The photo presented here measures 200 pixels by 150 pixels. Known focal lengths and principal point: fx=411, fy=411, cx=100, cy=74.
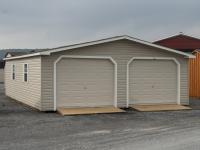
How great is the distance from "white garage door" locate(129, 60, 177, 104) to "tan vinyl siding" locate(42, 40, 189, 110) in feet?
1.18

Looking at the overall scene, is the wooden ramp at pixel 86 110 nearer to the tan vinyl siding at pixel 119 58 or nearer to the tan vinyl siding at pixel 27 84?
the tan vinyl siding at pixel 119 58

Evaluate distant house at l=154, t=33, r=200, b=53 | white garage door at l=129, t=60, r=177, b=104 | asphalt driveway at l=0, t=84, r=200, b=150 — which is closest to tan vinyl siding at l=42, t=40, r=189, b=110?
white garage door at l=129, t=60, r=177, b=104

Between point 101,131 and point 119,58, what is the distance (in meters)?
6.78

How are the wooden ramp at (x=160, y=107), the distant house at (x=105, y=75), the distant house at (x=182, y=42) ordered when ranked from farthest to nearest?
1. the distant house at (x=182, y=42)
2. the wooden ramp at (x=160, y=107)
3. the distant house at (x=105, y=75)

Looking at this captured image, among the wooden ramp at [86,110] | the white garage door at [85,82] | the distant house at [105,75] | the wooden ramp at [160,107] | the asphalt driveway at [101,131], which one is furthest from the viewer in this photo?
the wooden ramp at [160,107]

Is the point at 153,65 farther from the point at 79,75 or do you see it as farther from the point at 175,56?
the point at 79,75

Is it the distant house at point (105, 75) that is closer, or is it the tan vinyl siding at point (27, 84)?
the distant house at point (105, 75)

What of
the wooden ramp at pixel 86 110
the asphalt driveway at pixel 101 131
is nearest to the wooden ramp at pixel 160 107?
the asphalt driveway at pixel 101 131

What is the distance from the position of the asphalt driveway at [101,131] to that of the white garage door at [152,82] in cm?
203

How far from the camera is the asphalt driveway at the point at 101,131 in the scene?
9.40m

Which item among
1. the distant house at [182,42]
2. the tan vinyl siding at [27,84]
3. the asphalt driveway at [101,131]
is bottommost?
the asphalt driveway at [101,131]

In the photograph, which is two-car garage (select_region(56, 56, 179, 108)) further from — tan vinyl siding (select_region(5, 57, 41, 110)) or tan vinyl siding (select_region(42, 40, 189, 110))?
tan vinyl siding (select_region(5, 57, 41, 110))

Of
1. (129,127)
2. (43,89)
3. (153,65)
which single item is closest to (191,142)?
(129,127)

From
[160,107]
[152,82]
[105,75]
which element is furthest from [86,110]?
[152,82]
